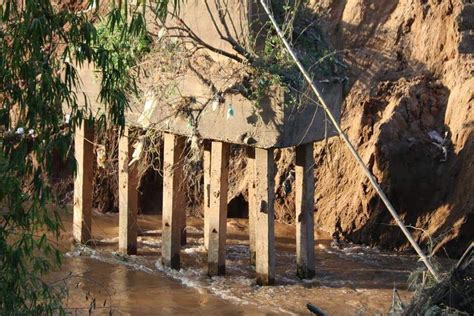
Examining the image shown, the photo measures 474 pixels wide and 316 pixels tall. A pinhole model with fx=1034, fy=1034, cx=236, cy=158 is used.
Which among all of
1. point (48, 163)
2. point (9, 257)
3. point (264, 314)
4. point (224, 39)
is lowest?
point (264, 314)

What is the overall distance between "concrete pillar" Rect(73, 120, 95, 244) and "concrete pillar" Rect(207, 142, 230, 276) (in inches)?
65.6

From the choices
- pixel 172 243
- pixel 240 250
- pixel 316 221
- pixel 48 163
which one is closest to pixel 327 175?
pixel 316 221

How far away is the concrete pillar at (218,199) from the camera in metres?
10.0

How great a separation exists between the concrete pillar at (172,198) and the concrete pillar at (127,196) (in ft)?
1.75

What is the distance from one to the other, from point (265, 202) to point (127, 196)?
5.97 ft

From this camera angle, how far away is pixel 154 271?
415 inches

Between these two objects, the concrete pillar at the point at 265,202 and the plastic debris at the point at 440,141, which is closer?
the concrete pillar at the point at 265,202

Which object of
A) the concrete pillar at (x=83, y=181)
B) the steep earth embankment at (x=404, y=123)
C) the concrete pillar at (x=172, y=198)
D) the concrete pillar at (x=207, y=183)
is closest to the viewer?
the concrete pillar at (x=172, y=198)

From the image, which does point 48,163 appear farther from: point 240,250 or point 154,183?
point 154,183

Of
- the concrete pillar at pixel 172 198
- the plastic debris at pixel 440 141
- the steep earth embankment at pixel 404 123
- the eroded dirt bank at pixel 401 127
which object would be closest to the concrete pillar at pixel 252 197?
the concrete pillar at pixel 172 198

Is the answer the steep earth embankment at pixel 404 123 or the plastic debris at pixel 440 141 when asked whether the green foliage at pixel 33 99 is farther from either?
the plastic debris at pixel 440 141

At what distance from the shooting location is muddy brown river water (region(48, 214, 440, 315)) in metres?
9.46

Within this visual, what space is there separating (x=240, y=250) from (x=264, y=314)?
216cm

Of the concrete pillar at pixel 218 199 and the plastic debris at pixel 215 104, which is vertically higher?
the plastic debris at pixel 215 104
